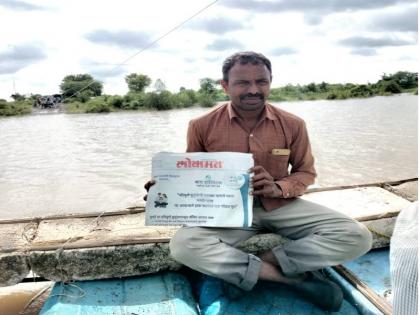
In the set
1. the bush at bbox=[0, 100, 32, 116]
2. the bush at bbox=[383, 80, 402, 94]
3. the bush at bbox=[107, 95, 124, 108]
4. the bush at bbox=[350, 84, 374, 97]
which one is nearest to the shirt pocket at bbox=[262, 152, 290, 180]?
the bush at bbox=[0, 100, 32, 116]

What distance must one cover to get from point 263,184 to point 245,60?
0.66m

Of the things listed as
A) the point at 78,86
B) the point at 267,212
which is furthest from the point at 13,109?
the point at 267,212

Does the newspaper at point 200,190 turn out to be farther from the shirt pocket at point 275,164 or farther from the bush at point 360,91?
the bush at point 360,91

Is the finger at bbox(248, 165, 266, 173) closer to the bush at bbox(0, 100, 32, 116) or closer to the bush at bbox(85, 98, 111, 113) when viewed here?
the bush at bbox(85, 98, 111, 113)

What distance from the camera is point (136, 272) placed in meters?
2.35

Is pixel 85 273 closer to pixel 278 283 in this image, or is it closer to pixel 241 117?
pixel 278 283

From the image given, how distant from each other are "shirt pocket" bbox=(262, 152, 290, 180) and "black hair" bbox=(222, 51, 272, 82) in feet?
1.53

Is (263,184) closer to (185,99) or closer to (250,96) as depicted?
(250,96)

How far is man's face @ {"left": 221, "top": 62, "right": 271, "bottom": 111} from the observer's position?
7.39ft

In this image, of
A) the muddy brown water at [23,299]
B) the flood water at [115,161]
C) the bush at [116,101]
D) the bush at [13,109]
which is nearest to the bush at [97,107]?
the bush at [116,101]

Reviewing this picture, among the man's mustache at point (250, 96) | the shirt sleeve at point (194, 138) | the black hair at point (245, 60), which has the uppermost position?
the black hair at point (245, 60)

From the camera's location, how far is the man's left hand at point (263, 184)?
210cm

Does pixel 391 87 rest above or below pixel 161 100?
above

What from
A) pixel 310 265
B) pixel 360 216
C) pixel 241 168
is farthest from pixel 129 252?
pixel 360 216
